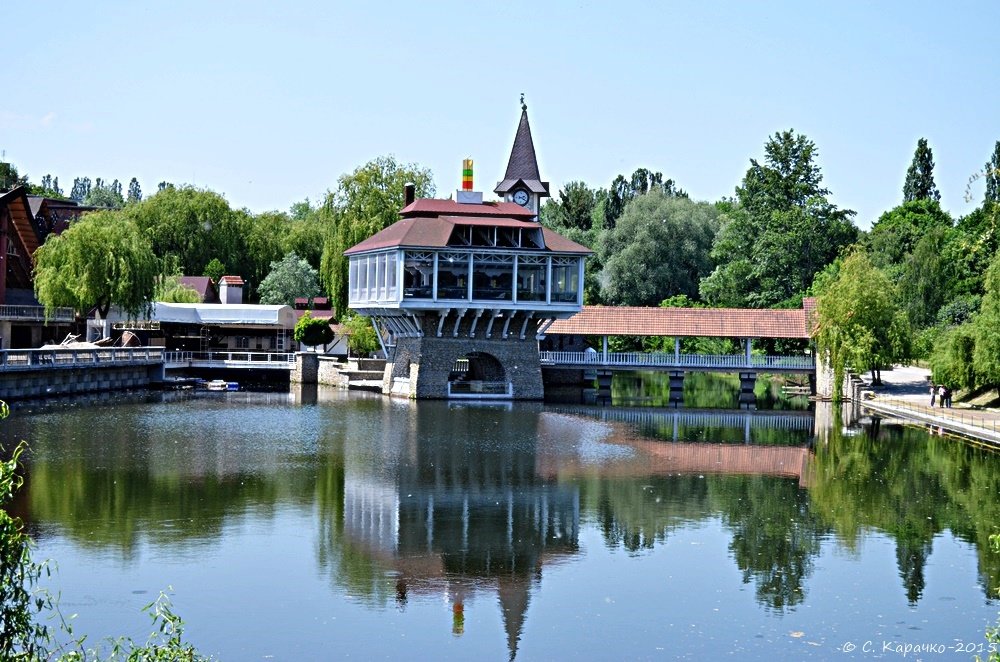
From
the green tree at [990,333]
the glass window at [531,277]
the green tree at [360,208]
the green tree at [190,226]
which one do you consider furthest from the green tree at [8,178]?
the green tree at [990,333]

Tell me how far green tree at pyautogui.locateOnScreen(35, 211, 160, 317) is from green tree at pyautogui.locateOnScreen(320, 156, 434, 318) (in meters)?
9.31

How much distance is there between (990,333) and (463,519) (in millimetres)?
24978

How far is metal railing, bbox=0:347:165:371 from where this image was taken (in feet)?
148

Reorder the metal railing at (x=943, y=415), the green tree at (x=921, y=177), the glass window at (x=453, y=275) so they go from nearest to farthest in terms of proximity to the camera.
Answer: the metal railing at (x=943, y=415) → the glass window at (x=453, y=275) → the green tree at (x=921, y=177)

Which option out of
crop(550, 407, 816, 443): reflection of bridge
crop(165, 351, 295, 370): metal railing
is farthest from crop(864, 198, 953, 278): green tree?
crop(165, 351, 295, 370): metal railing

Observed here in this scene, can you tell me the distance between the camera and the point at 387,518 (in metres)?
24.3

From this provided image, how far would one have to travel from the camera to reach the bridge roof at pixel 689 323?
185ft

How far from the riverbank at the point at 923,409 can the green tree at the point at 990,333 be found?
1.59 m

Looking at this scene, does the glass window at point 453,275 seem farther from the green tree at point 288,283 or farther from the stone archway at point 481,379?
the green tree at point 288,283

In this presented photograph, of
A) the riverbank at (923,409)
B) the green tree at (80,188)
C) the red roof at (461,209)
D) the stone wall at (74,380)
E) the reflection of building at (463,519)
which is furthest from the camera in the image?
the green tree at (80,188)

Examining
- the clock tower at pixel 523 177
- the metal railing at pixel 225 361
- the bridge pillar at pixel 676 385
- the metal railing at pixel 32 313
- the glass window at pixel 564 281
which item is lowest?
the bridge pillar at pixel 676 385

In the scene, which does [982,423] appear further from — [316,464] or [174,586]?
[174,586]

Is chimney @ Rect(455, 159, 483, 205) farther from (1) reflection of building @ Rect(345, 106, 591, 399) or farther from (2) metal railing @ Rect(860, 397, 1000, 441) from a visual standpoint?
A: (2) metal railing @ Rect(860, 397, 1000, 441)

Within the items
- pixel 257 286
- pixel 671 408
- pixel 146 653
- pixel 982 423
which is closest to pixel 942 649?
pixel 146 653
